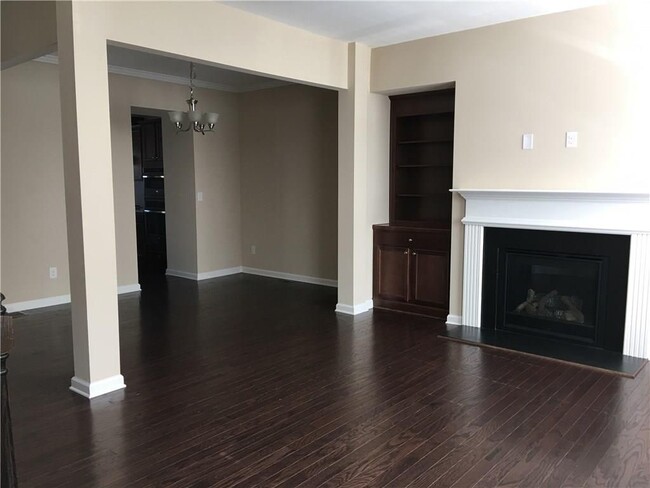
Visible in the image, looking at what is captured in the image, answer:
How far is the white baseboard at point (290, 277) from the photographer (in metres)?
6.86

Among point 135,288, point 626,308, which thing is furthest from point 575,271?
point 135,288

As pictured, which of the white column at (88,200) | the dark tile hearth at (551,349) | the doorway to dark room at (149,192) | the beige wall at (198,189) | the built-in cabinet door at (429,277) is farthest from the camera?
the doorway to dark room at (149,192)

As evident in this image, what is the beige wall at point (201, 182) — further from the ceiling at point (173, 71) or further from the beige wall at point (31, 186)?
the ceiling at point (173, 71)

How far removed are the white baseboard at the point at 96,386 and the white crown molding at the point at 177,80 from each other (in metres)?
3.68

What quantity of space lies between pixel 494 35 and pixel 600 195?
5.43 ft

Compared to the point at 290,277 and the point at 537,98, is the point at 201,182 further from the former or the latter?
the point at 537,98

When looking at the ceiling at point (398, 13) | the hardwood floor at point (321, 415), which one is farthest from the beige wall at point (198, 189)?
the ceiling at point (398, 13)

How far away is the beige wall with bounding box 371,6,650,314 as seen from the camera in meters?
4.05

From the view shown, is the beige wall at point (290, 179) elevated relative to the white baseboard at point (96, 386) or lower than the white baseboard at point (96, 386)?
elevated

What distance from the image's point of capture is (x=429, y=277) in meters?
5.30

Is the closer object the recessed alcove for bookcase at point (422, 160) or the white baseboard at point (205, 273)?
the recessed alcove for bookcase at point (422, 160)

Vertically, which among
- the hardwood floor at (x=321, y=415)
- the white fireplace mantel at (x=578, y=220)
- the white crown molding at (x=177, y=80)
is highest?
the white crown molding at (x=177, y=80)

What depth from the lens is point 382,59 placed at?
5285mm

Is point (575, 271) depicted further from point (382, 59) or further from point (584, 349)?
point (382, 59)
